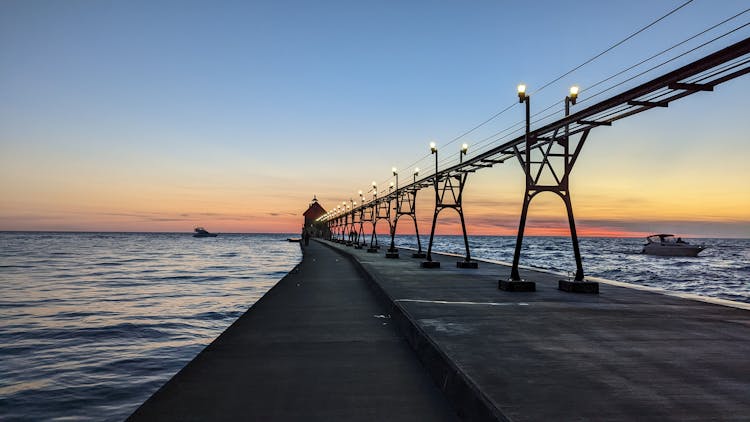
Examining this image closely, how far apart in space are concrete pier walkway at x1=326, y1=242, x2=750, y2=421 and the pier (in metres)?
0.02

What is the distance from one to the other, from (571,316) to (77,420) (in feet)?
32.8

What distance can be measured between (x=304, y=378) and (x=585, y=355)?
4.45 m

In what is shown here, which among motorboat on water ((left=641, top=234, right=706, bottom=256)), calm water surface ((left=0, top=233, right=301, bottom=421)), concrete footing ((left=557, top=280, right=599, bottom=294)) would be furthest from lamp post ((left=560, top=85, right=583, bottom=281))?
motorboat on water ((left=641, top=234, right=706, bottom=256))

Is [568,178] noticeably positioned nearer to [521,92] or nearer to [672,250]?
[521,92]

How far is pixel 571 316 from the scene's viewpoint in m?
10.6

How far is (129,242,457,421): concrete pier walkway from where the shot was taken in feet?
20.8

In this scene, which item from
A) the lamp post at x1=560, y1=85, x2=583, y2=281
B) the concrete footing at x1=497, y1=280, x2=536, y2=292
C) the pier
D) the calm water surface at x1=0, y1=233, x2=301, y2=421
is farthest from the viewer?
the concrete footing at x1=497, y1=280, x2=536, y2=292

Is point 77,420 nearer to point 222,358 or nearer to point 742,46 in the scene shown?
point 222,358

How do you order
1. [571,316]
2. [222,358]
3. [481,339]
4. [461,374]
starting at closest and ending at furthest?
[461,374]
[481,339]
[222,358]
[571,316]

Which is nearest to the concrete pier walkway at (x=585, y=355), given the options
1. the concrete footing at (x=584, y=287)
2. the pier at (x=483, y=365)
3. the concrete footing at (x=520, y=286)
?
the pier at (x=483, y=365)

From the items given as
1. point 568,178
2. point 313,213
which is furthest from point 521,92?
point 313,213

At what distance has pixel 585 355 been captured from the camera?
7102mm

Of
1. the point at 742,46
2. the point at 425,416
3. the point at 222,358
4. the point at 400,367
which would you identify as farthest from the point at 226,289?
the point at 742,46

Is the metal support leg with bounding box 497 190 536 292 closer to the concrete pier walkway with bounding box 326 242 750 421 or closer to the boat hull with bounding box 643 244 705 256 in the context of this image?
the concrete pier walkway with bounding box 326 242 750 421
